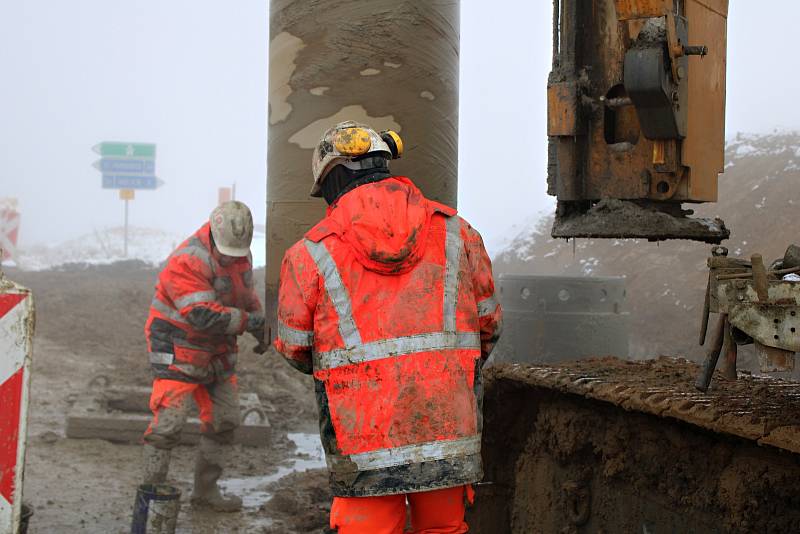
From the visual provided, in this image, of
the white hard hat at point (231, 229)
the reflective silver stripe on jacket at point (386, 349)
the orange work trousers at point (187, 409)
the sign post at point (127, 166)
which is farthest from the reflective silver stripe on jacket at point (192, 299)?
the sign post at point (127, 166)

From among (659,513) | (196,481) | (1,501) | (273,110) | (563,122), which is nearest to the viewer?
(1,501)

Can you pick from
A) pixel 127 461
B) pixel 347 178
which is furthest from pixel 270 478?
pixel 347 178

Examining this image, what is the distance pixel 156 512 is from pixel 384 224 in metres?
2.85

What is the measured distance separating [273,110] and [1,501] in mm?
2269

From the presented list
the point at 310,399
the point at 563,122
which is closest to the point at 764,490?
the point at 563,122

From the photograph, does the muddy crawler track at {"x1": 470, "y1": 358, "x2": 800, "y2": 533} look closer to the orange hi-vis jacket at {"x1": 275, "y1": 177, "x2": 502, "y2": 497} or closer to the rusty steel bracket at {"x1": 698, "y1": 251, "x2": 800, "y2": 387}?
the rusty steel bracket at {"x1": 698, "y1": 251, "x2": 800, "y2": 387}

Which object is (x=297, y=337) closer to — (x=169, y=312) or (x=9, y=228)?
(x=169, y=312)

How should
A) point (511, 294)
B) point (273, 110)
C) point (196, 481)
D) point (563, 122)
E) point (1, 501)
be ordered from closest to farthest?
point (1, 501), point (563, 122), point (273, 110), point (196, 481), point (511, 294)

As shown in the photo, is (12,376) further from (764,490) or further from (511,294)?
(511,294)

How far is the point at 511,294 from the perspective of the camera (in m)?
6.66

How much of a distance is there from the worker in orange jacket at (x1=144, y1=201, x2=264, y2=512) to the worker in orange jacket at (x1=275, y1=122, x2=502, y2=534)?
9.19 feet

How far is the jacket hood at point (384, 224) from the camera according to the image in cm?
293

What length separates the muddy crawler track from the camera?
Answer: 3.00 metres

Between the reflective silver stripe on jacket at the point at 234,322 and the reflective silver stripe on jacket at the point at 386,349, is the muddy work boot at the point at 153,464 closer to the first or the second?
the reflective silver stripe on jacket at the point at 234,322
